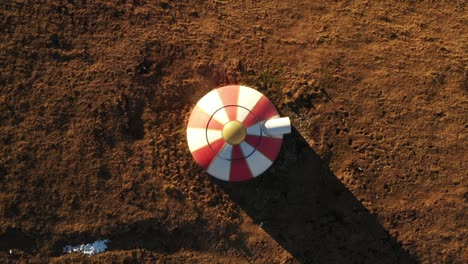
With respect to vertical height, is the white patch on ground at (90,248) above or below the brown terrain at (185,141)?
below

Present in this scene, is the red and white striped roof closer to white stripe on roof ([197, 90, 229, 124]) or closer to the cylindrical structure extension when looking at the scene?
white stripe on roof ([197, 90, 229, 124])

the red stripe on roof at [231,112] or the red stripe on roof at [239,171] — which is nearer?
the red stripe on roof at [231,112]

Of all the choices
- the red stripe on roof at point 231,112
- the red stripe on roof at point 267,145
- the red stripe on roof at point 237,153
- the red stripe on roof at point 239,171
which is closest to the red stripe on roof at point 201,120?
the red stripe on roof at point 231,112

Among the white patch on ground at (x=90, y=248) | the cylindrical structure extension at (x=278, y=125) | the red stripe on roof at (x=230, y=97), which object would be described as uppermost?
the red stripe on roof at (x=230, y=97)

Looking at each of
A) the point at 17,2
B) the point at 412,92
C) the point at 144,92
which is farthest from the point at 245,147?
the point at 17,2

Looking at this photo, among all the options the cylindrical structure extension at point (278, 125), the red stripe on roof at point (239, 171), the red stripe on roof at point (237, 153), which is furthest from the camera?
the red stripe on roof at point (239, 171)

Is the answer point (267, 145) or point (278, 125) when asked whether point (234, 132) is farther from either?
point (267, 145)

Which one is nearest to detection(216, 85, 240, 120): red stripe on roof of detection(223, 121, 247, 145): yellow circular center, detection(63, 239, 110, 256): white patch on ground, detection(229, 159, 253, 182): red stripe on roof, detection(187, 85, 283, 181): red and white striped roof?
detection(187, 85, 283, 181): red and white striped roof

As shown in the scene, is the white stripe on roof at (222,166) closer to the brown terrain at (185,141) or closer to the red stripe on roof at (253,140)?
the red stripe on roof at (253,140)
